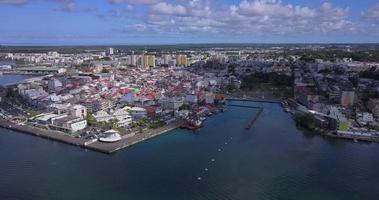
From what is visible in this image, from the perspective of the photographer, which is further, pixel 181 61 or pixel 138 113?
pixel 181 61

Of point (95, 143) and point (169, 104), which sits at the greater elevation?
point (169, 104)

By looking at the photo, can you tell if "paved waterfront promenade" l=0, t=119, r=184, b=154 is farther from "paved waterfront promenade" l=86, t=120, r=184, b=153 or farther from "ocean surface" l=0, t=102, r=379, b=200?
"ocean surface" l=0, t=102, r=379, b=200

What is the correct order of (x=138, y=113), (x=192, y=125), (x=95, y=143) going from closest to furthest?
(x=95, y=143) < (x=192, y=125) < (x=138, y=113)

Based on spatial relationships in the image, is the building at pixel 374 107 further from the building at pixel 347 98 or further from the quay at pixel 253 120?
the quay at pixel 253 120

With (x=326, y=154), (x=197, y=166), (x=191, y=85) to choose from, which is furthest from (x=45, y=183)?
(x=191, y=85)

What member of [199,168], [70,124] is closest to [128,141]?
[70,124]

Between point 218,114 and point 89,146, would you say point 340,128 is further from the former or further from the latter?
point 89,146

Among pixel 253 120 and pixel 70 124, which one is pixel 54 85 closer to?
pixel 70 124

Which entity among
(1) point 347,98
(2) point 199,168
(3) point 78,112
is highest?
(1) point 347,98
